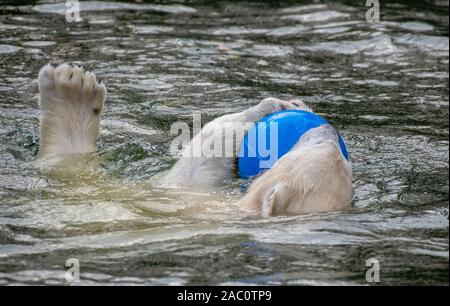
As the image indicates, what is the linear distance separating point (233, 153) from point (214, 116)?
1618 millimetres

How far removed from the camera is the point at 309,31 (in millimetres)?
9172

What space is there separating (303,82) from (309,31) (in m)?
1.70

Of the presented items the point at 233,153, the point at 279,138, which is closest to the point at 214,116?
the point at 233,153

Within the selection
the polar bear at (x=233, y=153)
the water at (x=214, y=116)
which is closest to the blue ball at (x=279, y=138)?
the polar bear at (x=233, y=153)

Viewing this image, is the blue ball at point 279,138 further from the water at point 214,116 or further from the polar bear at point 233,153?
the water at point 214,116

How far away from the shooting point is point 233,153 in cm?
503

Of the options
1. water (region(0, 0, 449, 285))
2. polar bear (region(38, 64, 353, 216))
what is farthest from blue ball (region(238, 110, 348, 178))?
water (region(0, 0, 449, 285))

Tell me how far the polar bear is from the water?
10 centimetres

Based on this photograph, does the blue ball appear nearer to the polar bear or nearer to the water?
the polar bear

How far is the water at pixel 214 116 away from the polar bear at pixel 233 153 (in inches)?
4.0

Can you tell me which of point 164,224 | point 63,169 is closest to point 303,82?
point 63,169

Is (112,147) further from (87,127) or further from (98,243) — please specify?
(98,243)

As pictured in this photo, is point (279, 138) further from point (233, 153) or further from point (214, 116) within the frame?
point (214, 116)

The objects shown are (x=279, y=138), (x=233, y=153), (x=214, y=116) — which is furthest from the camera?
(x=214, y=116)
